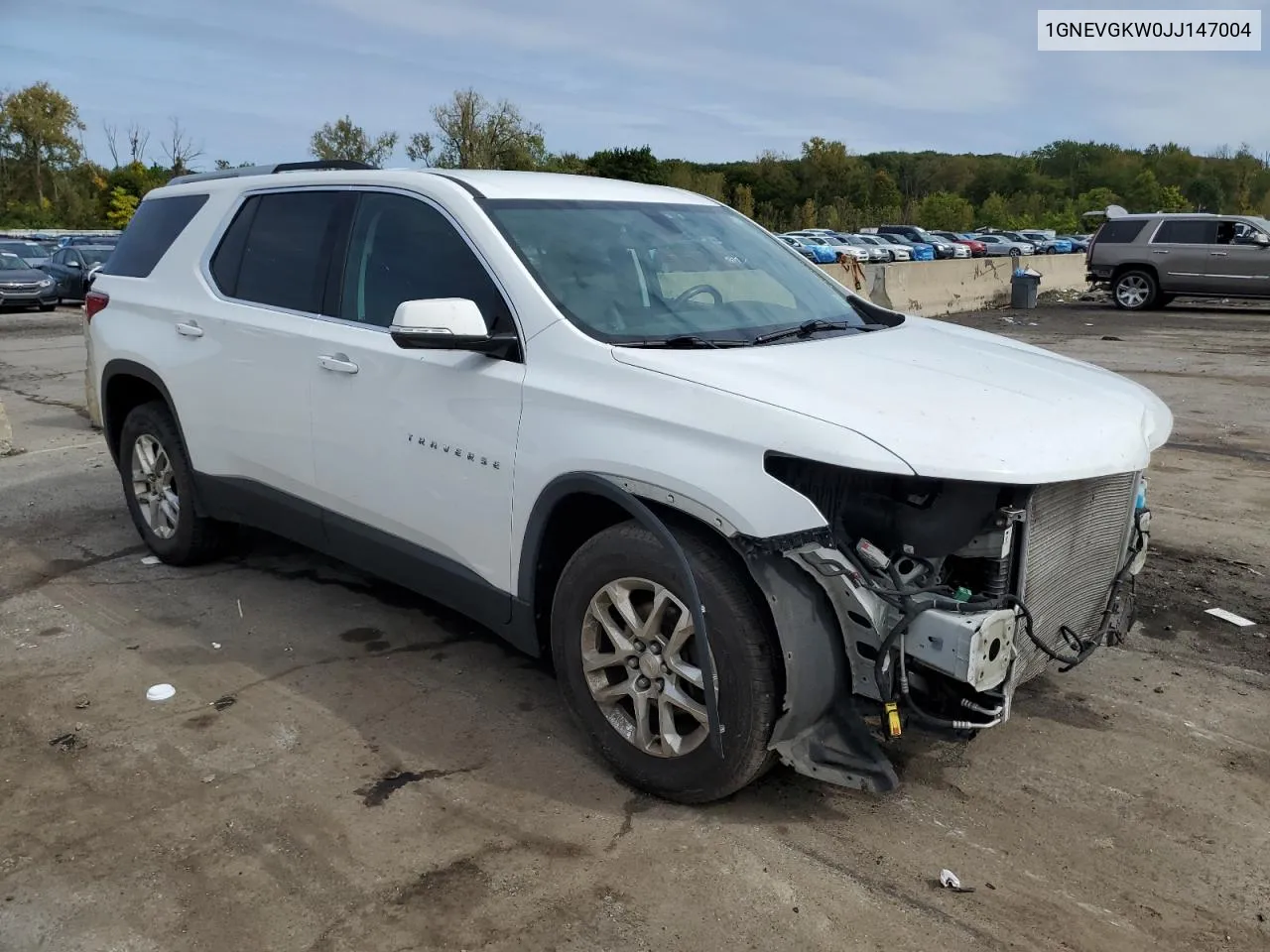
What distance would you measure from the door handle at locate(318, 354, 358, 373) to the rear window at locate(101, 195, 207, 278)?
1.60 metres

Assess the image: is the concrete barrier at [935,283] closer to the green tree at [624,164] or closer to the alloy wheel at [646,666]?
the alloy wheel at [646,666]

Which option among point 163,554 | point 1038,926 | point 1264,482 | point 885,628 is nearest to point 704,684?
point 885,628

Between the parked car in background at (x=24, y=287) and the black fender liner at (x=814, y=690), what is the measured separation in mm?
25066

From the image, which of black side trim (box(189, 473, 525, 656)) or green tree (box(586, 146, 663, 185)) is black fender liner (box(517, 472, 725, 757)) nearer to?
black side trim (box(189, 473, 525, 656))

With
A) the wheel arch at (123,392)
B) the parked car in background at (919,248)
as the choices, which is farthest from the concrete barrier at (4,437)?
the parked car in background at (919,248)

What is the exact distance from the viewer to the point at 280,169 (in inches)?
200

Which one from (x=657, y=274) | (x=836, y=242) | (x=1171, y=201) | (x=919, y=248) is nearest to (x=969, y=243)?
(x=919, y=248)

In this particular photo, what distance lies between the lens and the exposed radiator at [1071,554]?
3107 millimetres

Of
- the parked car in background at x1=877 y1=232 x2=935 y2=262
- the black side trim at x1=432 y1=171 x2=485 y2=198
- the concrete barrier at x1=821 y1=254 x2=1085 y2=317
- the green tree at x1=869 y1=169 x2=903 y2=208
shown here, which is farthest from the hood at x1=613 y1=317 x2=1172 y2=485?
the green tree at x1=869 y1=169 x2=903 y2=208

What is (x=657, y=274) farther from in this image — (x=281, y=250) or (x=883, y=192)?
(x=883, y=192)

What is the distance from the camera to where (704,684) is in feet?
9.98

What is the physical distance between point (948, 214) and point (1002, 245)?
2810cm

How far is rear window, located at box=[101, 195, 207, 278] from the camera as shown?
17.5 feet

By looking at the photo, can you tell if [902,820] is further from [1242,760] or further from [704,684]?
[1242,760]
